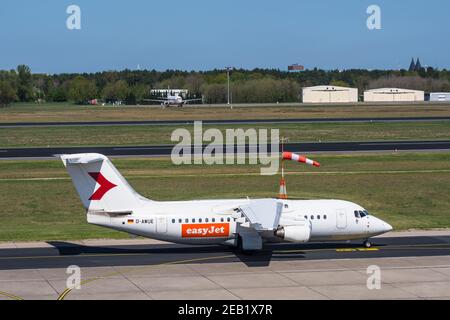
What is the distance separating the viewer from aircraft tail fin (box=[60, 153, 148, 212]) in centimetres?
4069

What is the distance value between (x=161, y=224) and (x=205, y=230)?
2261 millimetres

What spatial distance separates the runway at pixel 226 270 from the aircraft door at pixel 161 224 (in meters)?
1.54

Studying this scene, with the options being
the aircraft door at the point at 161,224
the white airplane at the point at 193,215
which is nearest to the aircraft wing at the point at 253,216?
the white airplane at the point at 193,215

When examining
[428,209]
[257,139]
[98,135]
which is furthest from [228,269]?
[98,135]

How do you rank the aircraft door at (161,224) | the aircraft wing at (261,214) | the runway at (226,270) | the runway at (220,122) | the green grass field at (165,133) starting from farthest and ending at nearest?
the runway at (220,122), the green grass field at (165,133), the aircraft door at (161,224), the aircraft wing at (261,214), the runway at (226,270)

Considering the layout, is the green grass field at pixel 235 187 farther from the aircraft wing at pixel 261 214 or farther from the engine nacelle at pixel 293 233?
the engine nacelle at pixel 293 233

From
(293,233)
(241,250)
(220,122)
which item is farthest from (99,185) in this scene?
(220,122)

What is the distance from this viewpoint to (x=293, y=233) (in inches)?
1576

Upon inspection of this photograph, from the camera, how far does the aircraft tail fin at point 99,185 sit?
133 ft

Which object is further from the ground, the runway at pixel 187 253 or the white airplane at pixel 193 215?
the white airplane at pixel 193 215

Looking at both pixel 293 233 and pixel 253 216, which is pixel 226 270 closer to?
pixel 253 216

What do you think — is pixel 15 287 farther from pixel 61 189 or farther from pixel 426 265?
pixel 61 189

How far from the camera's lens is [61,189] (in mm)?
64562

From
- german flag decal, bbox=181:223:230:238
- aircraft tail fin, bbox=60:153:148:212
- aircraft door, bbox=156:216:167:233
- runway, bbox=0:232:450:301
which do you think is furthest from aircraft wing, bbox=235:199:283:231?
aircraft tail fin, bbox=60:153:148:212
